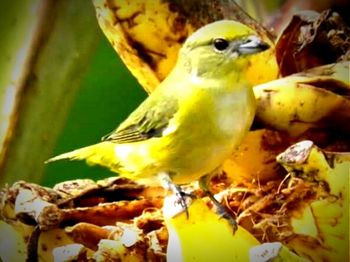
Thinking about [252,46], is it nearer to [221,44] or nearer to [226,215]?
[221,44]

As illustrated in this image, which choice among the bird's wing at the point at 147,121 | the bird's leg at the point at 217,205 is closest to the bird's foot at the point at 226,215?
the bird's leg at the point at 217,205

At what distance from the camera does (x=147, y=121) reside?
1382 mm

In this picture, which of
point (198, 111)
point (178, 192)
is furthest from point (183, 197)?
point (198, 111)

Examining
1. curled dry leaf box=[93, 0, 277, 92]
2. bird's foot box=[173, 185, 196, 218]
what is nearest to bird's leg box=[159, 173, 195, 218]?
Result: bird's foot box=[173, 185, 196, 218]

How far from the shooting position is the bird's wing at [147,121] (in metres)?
1.37

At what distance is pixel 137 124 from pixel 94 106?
84mm

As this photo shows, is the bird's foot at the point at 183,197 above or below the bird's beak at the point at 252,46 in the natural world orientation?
below

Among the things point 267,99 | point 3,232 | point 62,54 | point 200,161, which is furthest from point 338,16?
point 3,232

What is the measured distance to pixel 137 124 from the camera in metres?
1.39

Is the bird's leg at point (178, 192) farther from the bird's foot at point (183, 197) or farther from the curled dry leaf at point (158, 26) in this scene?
the curled dry leaf at point (158, 26)

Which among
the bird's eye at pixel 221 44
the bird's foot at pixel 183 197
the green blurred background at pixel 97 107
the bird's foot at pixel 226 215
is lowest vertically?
the bird's foot at pixel 226 215

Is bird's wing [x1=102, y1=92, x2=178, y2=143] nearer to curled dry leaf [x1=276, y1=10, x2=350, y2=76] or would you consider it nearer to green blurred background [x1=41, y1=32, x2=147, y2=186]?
green blurred background [x1=41, y1=32, x2=147, y2=186]

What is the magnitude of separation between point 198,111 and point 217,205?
5.4 inches

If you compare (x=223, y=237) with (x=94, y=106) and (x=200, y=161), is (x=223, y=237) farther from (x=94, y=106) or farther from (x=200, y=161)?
(x=94, y=106)
